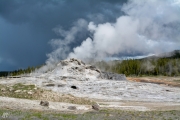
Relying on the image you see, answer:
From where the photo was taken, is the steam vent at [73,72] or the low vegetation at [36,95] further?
the steam vent at [73,72]

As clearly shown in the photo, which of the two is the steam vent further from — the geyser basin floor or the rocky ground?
the geyser basin floor

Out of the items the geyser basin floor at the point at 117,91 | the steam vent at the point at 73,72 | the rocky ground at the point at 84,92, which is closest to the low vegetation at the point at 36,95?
the rocky ground at the point at 84,92

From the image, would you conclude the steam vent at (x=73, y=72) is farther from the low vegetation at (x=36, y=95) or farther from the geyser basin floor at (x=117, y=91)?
the low vegetation at (x=36, y=95)

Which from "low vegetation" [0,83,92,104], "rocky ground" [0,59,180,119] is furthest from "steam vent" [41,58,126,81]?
"low vegetation" [0,83,92,104]

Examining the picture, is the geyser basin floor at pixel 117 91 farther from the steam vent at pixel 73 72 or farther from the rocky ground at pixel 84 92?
the steam vent at pixel 73 72

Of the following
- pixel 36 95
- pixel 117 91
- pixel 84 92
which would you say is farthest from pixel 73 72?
pixel 36 95

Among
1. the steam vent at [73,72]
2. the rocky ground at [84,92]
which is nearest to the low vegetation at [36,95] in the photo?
the rocky ground at [84,92]

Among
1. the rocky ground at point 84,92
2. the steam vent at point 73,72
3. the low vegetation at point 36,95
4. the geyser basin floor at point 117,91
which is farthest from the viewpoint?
the steam vent at point 73,72

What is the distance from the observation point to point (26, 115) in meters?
24.4

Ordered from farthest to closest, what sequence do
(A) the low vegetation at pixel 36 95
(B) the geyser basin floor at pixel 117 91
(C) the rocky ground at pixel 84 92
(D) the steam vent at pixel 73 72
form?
(D) the steam vent at pixel 73 72 < (B) the geyser basin floor at pixel 117 91 < (A) the low vegetation at pixel 36 95 < (C) the rocky ground at pixel 84 92

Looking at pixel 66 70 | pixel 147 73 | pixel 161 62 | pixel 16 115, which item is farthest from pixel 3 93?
pixel 161 62

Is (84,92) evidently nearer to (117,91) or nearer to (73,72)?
(117,91)

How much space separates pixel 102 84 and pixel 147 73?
118078mm

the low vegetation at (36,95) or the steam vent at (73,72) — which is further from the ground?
the steam vent at (73,72)
